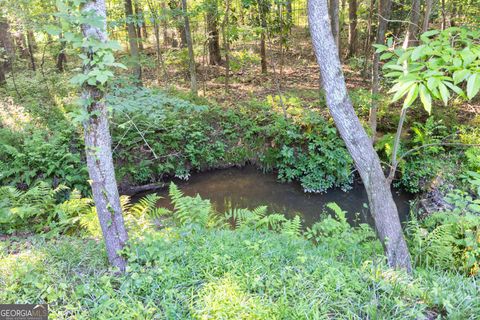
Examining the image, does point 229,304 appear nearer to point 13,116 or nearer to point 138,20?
point 138,20

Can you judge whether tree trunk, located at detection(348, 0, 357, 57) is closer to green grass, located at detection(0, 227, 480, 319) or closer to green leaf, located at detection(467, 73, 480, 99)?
green grass, located at detection(0, 227, 480, 319)

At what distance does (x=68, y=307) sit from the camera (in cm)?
218

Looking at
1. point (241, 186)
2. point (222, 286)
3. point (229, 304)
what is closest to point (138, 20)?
point (241, 186)

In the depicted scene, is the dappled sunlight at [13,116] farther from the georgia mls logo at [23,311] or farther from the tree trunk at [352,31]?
the tree trunk at [352,31]

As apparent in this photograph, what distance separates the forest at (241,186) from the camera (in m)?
2.21

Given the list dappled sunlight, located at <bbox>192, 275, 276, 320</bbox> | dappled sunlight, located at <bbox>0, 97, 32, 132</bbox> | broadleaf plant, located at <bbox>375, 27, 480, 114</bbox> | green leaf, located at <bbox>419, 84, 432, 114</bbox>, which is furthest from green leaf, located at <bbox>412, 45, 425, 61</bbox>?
dappled sunlight, located at <bbox>0, 97, 32, 132</bbox>

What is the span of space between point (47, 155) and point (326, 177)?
606cm

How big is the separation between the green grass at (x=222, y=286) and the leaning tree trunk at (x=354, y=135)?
13.7 inches

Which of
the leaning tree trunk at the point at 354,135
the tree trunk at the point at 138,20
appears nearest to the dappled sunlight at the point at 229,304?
the leaning tree trunk at the point at 354,135

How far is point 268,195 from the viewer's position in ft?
23.0

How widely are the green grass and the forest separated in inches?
0.6

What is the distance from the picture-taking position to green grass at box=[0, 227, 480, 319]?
7.23ft

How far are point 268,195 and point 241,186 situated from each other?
28.5 inches

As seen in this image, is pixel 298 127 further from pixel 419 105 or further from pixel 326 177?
pixel 419 105
